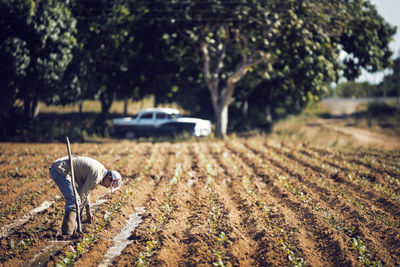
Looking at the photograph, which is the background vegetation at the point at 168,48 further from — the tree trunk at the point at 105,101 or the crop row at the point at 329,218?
the crop row at the point at 329,218

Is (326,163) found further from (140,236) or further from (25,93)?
(25,93)

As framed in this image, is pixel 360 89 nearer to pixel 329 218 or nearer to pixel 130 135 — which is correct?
pixel 130 135

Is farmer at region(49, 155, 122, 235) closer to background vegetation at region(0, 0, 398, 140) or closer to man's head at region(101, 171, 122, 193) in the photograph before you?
man's head at region(101, 171, 122, 193)

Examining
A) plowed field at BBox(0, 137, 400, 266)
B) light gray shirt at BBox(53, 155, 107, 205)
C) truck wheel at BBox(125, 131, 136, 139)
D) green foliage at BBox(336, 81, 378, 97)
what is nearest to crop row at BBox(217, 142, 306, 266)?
plowed field at BBox(0, 137, 400, 266)

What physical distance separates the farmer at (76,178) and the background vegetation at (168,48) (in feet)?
39.5

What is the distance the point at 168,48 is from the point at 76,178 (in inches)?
572

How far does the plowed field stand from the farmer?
38 cm

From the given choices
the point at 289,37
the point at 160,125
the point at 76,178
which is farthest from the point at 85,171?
the point at 289,37

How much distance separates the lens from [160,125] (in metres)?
19.8

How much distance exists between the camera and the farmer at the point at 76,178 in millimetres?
6199

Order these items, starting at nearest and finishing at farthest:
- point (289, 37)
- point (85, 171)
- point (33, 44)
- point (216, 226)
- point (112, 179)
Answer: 1. point (112, 179)
2. point (85, 171)
3. point (216, 226)
4. point (33, 44)
5. point (289, 37)

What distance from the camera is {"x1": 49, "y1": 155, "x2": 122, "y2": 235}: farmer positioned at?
6199mm

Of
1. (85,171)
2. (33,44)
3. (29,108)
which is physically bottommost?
(85,171)

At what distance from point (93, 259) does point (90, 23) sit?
55.7ft
